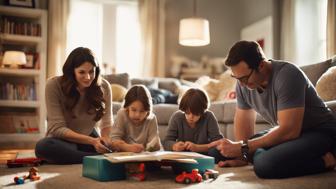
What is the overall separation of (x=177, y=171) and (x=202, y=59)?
4038mm

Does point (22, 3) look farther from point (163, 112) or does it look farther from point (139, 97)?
point (139, 97)

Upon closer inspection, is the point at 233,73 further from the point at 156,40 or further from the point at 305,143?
the point at 156,40

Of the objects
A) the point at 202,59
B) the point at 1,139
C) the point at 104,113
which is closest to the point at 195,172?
the point at 104,113

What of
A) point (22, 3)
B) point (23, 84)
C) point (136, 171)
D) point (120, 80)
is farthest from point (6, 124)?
point (136, 171)

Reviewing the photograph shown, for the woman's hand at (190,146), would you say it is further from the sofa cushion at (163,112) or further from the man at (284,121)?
the sofa cushion at (163,112)

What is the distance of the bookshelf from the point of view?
4.80 m

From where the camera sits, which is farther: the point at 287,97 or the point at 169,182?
the point at 287,97

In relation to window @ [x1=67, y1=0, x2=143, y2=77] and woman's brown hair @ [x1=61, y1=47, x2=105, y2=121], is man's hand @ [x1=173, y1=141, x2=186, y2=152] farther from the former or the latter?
window @ [x1=67, y1=0, x2=143, y2=77]

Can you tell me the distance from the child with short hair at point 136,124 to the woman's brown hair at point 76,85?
0.14m

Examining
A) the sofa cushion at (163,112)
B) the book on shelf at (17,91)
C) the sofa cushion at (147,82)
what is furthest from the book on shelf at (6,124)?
the sofa cushion at (163,112)

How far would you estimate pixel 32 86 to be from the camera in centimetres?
496

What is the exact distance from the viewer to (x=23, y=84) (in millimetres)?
5039

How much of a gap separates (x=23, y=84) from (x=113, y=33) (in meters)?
1.26

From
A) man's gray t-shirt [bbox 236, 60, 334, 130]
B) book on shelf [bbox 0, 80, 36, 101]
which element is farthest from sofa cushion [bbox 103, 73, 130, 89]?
man's gray t-shirt [bbox 236, 60, 334, 130]
